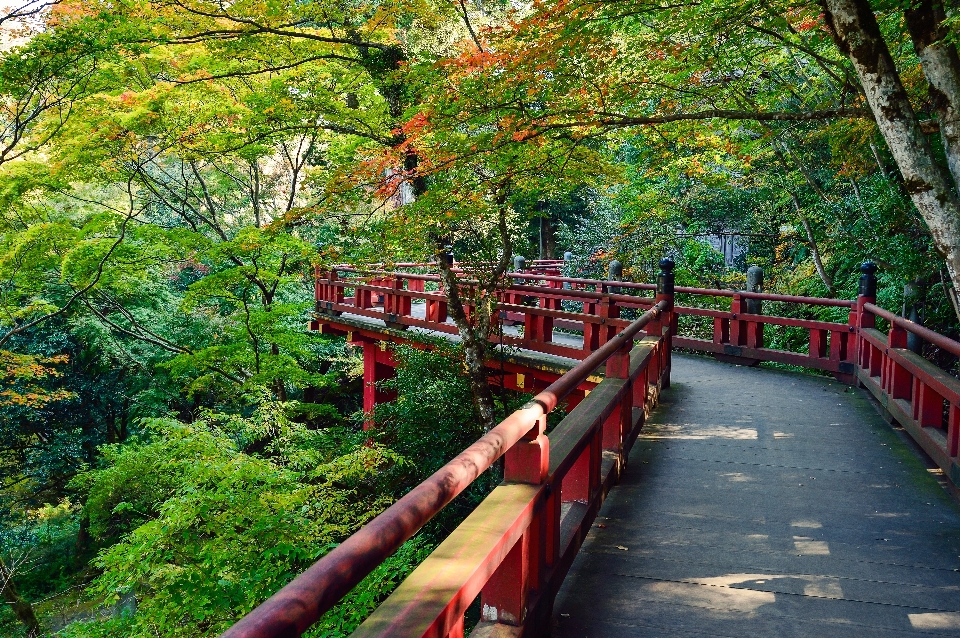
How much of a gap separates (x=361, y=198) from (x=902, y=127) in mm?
7215

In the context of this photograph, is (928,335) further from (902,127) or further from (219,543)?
(219,543)

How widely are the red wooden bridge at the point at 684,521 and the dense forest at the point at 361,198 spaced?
1.67 metres

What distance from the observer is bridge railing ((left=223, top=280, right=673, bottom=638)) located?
1389 mm

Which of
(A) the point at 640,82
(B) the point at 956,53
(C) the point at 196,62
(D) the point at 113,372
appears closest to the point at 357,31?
(C) the point at 196,62

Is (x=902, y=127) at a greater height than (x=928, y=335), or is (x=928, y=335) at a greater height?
(x=902, y=127)

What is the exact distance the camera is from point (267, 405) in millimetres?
10680

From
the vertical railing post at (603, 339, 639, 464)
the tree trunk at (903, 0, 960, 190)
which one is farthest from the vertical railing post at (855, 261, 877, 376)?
the vertical railing post at (603, 339, 639, 464)

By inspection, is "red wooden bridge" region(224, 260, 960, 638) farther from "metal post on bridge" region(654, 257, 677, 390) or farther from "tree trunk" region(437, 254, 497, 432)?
"tree trunk" region(437, 254, 497, 432)

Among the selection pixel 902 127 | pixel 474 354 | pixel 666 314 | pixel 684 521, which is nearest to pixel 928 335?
pixel 902 127

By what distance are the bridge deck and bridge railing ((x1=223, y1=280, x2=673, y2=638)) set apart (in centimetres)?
27

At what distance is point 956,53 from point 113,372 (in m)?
19.5

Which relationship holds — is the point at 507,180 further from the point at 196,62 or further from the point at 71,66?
the point at 71,66

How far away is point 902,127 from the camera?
430 cm

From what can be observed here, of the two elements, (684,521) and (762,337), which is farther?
(762,337)
